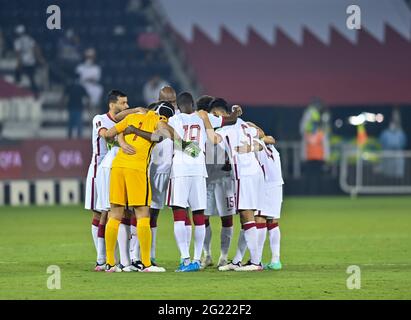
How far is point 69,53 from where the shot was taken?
32.6 meters

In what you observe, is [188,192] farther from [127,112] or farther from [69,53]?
[69,53]

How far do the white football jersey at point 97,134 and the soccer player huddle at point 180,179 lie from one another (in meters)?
0.01

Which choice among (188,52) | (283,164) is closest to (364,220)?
(283,164)

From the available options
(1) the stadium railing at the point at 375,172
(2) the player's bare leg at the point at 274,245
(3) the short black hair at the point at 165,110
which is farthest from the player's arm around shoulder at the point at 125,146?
(1) the stadium railing at the point at 375,172

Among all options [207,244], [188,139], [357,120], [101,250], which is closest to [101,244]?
[101,250]

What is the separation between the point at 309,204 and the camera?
2939cm

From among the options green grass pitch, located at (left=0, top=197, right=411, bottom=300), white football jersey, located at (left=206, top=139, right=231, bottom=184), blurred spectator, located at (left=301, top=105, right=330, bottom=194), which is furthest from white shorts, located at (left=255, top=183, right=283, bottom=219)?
blurred spectator, located at (left=301, top=105, right=330, bottom=194)

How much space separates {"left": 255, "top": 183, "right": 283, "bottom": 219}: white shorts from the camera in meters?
15.1

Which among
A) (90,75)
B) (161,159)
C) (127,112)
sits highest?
(90,75)

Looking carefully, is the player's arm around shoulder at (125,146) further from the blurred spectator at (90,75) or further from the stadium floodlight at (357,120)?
the stadium floodlight at (357,120)

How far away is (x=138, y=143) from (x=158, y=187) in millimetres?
1115
